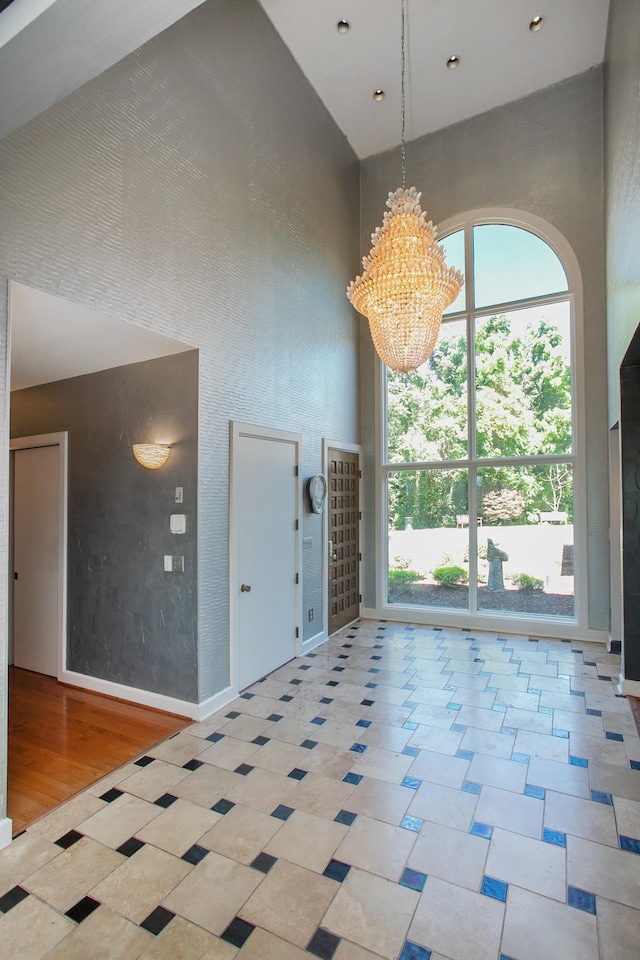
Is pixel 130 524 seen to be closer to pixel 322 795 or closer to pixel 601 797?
pixel 322 795

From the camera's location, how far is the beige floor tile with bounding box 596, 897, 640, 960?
1.67 m

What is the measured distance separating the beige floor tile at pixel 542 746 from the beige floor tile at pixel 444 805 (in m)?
0.65

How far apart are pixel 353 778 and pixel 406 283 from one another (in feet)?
10.3

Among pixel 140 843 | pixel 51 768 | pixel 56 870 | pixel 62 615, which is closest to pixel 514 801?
pixel 140 843

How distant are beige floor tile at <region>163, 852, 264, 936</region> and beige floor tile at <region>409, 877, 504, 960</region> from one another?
667 millimetres

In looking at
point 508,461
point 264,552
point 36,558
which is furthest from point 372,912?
point 508,461

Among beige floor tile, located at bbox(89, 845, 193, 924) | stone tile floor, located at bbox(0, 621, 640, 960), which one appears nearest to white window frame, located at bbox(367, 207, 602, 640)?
stone tile floor, located at bbox(0, 621, 640, 960)

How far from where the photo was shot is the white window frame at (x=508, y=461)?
5.24 m

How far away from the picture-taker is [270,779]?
2.71 metres

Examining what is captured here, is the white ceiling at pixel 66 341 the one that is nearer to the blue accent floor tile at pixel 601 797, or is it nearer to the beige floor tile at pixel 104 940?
the beige floor tile at pixel 104 940

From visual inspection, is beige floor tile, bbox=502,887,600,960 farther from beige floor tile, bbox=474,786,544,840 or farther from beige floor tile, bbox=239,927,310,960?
beige floor tile, bbox=239,927,310,960

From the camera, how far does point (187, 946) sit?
1699mm

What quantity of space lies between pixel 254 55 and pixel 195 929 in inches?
230

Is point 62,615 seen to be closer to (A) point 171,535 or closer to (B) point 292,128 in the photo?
(A) point 171,535
